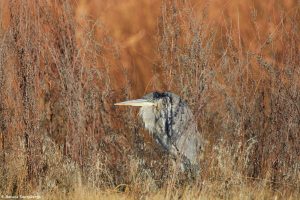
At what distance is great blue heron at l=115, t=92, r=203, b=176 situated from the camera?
215 inches

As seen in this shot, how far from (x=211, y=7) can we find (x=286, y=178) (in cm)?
174

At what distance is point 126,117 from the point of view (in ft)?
19.3

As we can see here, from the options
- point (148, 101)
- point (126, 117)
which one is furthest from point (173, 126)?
point (126, 117)

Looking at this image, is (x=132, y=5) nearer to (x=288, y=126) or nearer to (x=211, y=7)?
(x=211, y=7)

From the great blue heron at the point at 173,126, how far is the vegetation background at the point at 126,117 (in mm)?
73

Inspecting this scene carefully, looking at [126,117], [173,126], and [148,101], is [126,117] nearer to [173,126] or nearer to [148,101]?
[148,101]

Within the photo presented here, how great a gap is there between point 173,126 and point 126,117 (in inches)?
A: 16.9

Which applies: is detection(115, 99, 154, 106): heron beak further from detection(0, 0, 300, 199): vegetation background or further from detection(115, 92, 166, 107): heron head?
detection(0, 0, 300, 199): vegetation background

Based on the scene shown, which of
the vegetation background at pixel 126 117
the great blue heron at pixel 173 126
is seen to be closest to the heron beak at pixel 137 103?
the great blue heron at pixel 173 126

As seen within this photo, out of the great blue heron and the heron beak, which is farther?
the heron beak

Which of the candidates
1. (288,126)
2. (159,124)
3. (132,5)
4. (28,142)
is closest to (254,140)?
Result: (288,126)

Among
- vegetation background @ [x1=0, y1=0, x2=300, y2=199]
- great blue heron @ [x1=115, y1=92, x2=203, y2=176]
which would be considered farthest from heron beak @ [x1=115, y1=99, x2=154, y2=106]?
vegetation background @ [x1=0, y1=0, x2=300, y2=199]

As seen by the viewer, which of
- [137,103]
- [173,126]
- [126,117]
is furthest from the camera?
[126,117]

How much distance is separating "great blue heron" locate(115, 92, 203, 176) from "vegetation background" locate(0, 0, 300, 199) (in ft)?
0.24
